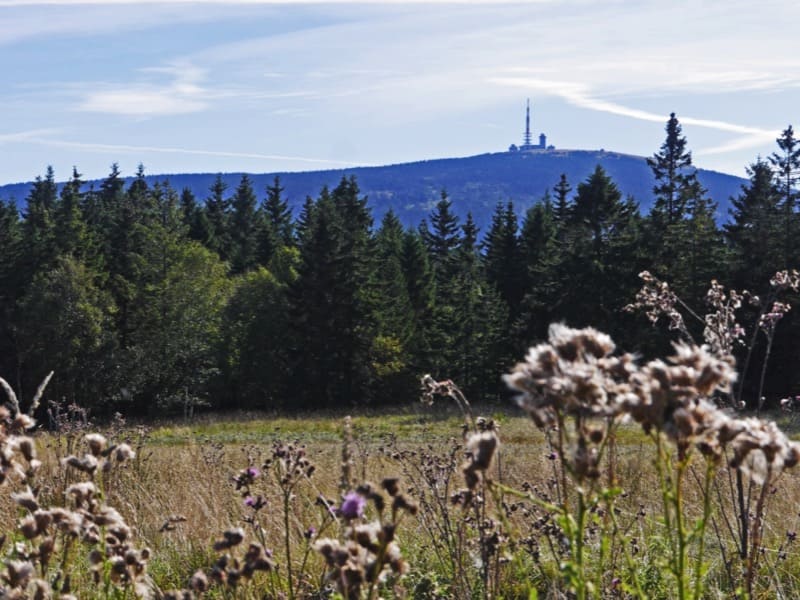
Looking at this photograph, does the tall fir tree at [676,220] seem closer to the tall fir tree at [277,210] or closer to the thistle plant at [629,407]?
the tall fir tree at [277,210]

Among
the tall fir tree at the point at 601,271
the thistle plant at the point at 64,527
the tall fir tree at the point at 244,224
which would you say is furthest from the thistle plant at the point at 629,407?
the tall fir tree at the point at 244,224

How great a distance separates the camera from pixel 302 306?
1811 inches

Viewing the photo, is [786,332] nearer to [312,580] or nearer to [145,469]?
[145,469]

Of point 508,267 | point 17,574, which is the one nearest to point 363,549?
point 17,574

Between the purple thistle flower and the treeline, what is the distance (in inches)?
1517

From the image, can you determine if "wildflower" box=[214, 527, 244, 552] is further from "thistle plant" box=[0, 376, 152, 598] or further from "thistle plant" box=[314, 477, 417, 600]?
"thistle plant" box=[314, 477, 417, 600]

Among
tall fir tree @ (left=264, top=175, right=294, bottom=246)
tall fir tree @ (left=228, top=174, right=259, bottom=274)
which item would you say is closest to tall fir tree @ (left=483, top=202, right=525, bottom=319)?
tall fir tree @ (left=228, top=174, right=259, bottom=274)

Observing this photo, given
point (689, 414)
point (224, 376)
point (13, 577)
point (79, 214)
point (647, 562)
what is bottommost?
point (224, 376)

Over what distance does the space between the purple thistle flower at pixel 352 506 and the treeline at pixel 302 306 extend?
38.5m

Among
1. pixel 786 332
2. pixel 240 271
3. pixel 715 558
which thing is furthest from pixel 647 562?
pixel 240 271

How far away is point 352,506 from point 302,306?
44.3 meters

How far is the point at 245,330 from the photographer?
4841cm

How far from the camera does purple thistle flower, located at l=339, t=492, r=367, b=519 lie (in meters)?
2.03

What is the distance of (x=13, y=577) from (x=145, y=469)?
7.24 m
